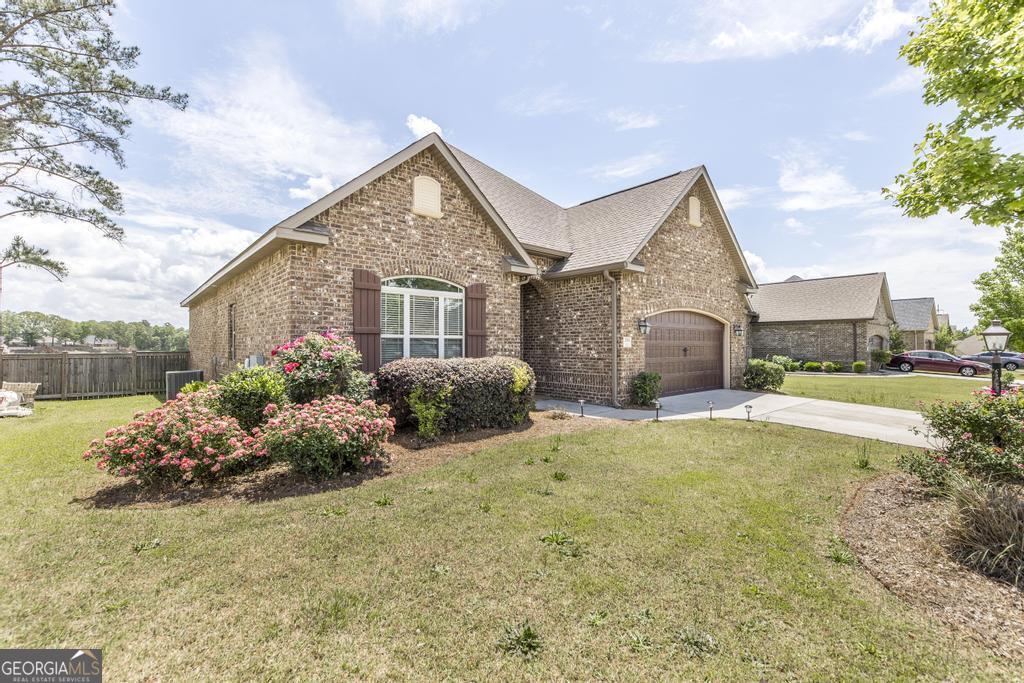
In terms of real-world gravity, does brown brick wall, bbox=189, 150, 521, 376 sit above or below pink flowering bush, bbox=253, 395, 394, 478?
above

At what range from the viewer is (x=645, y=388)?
1133 cm

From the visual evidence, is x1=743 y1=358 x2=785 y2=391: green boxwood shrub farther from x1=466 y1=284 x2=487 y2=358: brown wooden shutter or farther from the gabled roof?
the gabled roof

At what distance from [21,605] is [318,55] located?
9.40m

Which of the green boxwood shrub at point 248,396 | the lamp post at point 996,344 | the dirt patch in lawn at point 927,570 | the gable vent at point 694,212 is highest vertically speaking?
the gable vent at point 694,212

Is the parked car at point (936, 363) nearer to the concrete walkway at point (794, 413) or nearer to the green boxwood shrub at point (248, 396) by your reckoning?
the concrete walkway at point (794, 413)

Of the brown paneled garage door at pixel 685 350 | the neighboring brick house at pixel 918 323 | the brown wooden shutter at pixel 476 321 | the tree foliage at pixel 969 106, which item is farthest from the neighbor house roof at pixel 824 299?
the brown wooden shutter at pixel 476 321

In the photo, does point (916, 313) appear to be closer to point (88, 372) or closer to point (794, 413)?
point (794, 413)

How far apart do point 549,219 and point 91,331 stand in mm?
93230

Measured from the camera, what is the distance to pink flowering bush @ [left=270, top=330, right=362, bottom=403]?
677cm

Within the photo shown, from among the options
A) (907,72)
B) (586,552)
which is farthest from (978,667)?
(907,72)

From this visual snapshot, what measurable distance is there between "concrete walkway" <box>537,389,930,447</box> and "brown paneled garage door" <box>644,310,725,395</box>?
2.51 ft

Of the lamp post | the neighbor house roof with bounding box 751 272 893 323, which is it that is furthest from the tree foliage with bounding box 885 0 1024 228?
the neighbor house roof with bounding box 751 272 893 323

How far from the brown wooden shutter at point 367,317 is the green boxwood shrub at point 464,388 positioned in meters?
0.63

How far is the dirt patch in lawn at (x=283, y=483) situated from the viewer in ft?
15.6
